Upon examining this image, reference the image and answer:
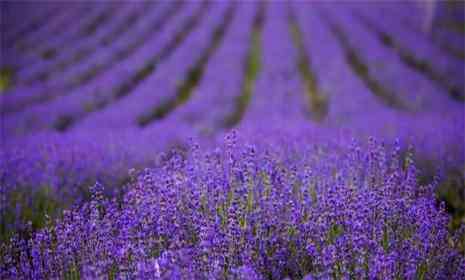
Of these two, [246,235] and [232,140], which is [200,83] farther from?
[246,235]

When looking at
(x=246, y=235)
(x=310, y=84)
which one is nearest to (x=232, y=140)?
(x=246, y=235)

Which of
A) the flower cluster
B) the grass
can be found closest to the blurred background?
the grass

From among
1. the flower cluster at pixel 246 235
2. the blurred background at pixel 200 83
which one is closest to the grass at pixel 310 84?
the blurred background at pixel 200 83

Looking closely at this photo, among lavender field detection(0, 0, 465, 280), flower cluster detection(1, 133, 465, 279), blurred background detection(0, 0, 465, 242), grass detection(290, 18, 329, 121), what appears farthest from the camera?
grass detection(290, 18, 329, 121)

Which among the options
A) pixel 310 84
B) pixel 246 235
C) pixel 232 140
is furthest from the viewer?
pixel 310 84

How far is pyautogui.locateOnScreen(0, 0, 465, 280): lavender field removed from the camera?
2590 mm

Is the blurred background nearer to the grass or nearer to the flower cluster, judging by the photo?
the grass

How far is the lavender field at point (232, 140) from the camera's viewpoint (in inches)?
102

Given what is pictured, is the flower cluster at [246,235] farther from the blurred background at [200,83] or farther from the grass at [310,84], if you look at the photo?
the grass at [310,84]

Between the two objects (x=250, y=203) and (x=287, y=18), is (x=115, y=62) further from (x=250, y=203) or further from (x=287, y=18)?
(x=250, y=203)

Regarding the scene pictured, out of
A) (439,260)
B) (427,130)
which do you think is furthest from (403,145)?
(439,260)

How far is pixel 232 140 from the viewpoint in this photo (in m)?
3.12

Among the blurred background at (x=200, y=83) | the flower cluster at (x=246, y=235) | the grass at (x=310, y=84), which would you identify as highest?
the flower cluster at (x=246, y=235)

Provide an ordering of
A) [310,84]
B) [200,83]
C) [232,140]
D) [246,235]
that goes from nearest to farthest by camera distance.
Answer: [246,235] → [232,140] → [200,83] → [310,84]
